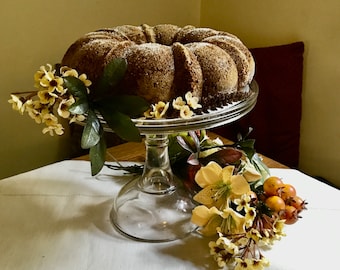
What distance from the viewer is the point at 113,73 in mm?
658

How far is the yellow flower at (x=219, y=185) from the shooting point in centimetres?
71

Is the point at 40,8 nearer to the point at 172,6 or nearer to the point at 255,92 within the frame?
the point at 172,6

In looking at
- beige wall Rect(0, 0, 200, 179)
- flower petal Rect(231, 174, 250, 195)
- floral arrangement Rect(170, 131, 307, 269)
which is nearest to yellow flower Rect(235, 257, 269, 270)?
floral arrangement Rect(170, 131, 307, 269)

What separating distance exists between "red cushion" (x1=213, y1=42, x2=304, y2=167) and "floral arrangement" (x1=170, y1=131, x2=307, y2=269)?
0.68 metres

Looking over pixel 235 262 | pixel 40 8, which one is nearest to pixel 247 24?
pixel 40 8

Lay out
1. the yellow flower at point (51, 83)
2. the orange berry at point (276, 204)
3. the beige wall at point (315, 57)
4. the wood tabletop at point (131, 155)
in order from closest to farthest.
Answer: the yellow flower at point (51, 83) < the orange berry at point (276, 204) < the wood tabletop at point (131, 155) < the beige wall at point (315, 57)

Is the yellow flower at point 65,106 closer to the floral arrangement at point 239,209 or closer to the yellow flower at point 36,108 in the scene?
the yellow flower at point 36,108

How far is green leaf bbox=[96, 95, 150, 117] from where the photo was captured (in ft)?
2.14

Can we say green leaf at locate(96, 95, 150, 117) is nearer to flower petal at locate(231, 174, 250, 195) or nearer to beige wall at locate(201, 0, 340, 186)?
flower petal at locate(231, 174, 250, 195)

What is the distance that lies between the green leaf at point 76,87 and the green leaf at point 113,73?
26 mm

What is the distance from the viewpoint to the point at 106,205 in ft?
2.84

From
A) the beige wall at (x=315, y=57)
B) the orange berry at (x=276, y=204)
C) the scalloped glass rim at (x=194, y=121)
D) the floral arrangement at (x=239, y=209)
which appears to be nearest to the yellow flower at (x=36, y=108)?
the scalloped glass rim at (x=194, y=121)

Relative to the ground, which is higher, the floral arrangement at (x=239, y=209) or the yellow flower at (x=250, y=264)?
the floral arrangement at (x=239, y=209)

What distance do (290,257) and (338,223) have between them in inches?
5.8
